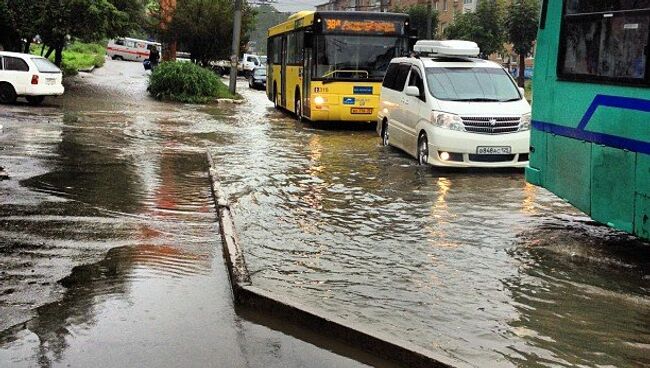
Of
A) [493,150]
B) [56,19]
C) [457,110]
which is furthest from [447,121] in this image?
[56,19]

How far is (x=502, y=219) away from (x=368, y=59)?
11568mm

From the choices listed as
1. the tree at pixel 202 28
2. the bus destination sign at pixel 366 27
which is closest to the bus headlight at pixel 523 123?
the bus destination sign at pixel 366 27

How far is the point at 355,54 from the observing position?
67.6 feet

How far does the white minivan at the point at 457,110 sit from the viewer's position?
13.1 meters

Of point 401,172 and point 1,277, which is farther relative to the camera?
point 401,172

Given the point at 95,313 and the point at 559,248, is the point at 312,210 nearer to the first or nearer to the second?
the point at 559,248

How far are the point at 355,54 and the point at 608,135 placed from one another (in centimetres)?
1362

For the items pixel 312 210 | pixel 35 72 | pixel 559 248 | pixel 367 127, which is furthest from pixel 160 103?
pixel 559 248

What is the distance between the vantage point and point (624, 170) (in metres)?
7.29

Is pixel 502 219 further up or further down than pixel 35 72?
further down

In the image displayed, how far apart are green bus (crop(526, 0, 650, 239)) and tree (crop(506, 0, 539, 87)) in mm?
41842

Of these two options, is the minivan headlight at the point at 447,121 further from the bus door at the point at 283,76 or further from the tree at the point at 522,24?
the tree at the point at 522,24

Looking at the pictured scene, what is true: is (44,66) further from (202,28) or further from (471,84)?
(471,84)

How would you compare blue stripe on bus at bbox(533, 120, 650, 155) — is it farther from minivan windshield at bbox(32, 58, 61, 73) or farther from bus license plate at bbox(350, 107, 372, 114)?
minivan windshield at bbox(32, 58, 61, 73)
